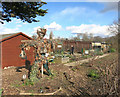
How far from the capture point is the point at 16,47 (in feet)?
30.1

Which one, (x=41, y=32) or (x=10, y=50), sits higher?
(x=41, y=32)

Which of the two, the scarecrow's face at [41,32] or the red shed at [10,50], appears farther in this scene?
the red shed at [10,50]

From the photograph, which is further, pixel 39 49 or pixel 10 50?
pixel 10 50

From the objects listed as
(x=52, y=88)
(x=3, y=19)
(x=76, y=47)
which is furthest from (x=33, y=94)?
(x=76, y=47)

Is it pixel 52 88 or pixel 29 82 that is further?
pixel 29 82

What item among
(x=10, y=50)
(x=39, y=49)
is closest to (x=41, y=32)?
(x=39, y=49)

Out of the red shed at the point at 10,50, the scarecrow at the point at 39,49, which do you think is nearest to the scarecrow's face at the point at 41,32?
the scarecrow at the point at 39,49

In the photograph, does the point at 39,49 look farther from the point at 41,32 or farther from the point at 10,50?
the point at 10,50

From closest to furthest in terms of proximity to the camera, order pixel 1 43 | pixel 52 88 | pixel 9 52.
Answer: pixel 52 88
pixel 1 43
pixel 9 52

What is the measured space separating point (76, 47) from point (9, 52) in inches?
629

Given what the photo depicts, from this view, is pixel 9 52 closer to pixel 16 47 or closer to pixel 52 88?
pixel 16 47

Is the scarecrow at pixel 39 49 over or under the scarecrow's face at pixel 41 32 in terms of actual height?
under

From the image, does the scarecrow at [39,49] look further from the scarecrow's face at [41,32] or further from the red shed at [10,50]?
the red shed at [10,50]

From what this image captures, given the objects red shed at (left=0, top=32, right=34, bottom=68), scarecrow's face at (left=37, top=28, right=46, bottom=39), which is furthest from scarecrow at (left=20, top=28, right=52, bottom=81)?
red shed at (left=0, top=32, right=34, bottom=68)
